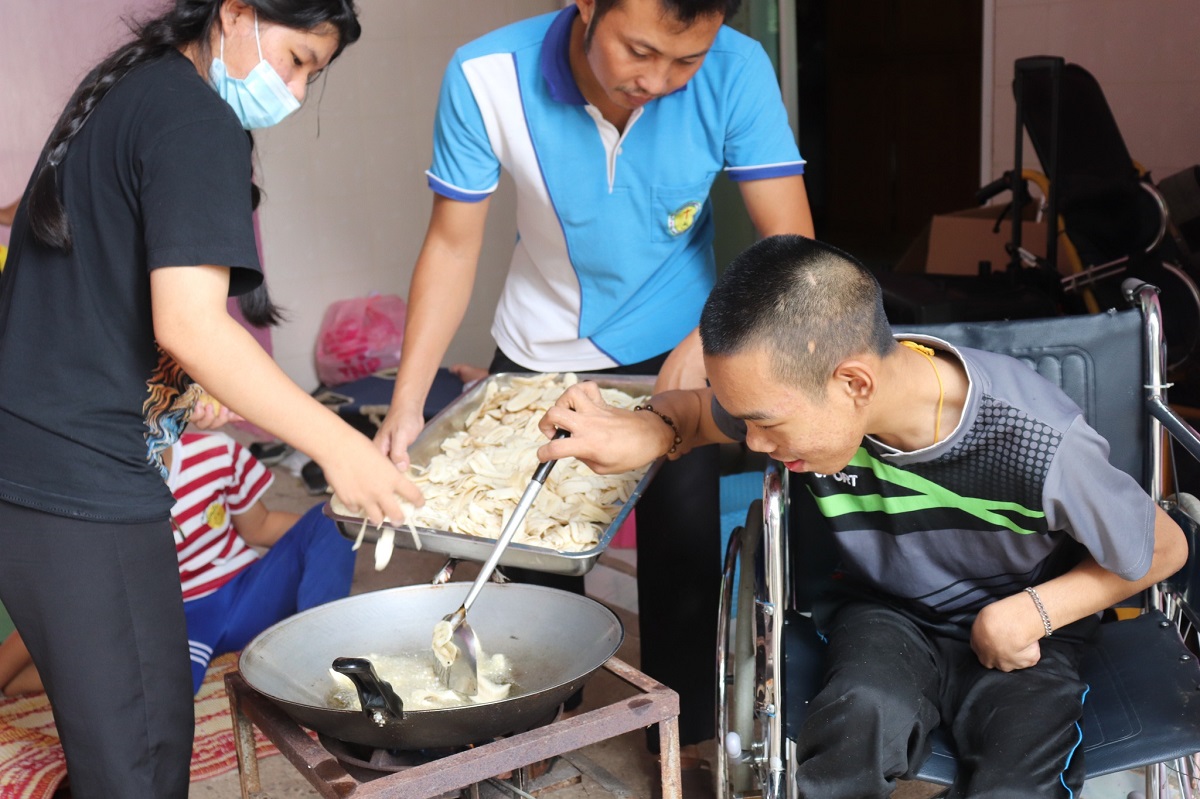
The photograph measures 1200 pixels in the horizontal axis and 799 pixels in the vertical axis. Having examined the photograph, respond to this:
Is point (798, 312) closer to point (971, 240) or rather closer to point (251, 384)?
point (251, 384)

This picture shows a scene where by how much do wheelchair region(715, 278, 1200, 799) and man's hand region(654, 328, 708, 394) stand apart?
0.21m

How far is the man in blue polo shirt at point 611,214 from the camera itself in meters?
1.84

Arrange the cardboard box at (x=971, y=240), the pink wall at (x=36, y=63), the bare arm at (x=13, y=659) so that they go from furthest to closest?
the cardboard box at (x=971, y=240) < the pink wall at (x=36, y=63) < the bare arm at (x=13, y=659)

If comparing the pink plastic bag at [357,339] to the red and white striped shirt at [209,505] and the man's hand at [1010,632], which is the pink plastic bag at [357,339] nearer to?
the red and white striped shirt at [209,505]

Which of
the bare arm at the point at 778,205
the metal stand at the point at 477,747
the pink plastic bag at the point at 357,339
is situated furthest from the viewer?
the pink plastic bag at the point at 357,339

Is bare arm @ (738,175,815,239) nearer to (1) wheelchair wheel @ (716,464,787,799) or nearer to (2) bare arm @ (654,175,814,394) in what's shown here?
(2) bare arm @ (654,175,814,394)

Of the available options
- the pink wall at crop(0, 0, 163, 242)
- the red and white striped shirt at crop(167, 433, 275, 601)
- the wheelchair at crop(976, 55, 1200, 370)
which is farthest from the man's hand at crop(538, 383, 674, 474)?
the pink wall at crop(0, 0, 163, 242)

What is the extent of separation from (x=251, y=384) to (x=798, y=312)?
0.63 meters

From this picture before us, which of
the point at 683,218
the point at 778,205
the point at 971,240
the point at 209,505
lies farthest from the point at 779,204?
the point at 971,240

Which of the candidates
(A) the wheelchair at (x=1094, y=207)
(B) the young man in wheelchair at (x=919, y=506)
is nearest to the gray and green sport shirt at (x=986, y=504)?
(B) the young man in wheelchair at (x=919, y=506)

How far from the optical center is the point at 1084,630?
1632mm

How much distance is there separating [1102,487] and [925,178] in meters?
5.29

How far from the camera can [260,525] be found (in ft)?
8.93

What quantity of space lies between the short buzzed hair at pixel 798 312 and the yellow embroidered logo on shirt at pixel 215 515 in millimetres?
1501
